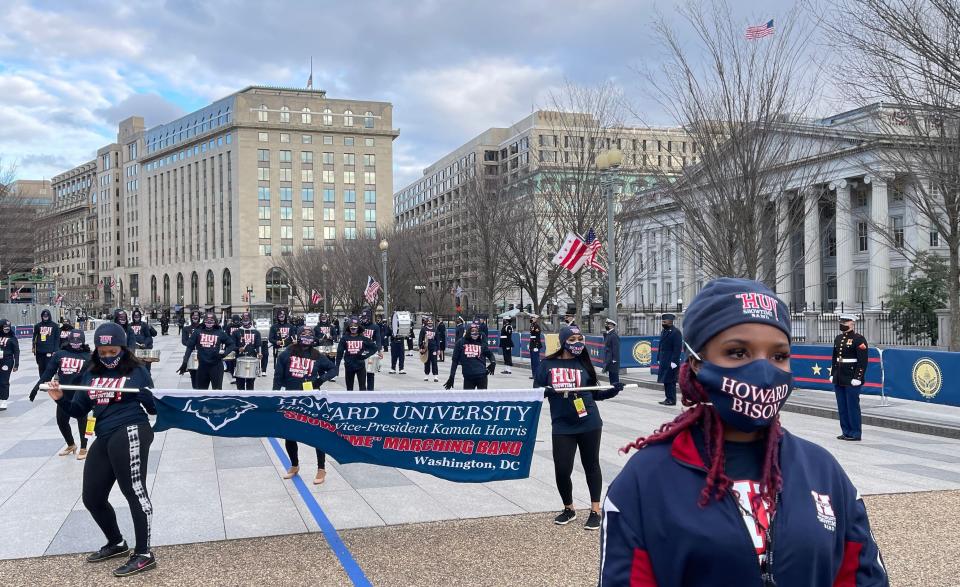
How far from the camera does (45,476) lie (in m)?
9.87

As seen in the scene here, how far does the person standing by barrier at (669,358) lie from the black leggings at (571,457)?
34.8 feet

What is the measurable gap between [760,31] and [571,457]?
51.1ft

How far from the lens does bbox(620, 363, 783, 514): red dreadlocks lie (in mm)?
2010

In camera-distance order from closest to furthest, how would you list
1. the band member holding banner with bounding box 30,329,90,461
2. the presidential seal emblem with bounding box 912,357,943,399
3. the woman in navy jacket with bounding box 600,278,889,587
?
the woman in navy jacket with bounding box 600,278,889,587 → the band member holding banner with bounding box 30,329,90,461 → the presidential seal emblem with bounding box 912,357,943,399

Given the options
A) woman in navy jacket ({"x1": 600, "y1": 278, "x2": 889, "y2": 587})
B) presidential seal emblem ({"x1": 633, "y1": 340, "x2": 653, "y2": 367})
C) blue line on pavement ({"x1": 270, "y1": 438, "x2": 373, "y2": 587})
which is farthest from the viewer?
presidential seal emblem ({"x1": 633, "y1": 340, "x2": 653, "y2": 367})

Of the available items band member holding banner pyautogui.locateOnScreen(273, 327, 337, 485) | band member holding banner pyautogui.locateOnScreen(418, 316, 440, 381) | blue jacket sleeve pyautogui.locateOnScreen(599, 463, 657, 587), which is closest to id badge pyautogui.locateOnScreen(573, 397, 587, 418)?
band member holding banner pyautogui.locateOnScreen(273, 327, 337, 485)

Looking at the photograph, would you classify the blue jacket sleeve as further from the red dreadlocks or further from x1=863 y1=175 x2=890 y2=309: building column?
x1=863 y1=175 x2=890 y2=309: building column

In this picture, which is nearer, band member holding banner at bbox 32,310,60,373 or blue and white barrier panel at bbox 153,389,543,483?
blue and white barrier panel at bbox 153,389,543,483

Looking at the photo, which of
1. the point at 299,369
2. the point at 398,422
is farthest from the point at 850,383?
the point at 299,369

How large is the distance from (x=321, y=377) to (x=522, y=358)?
76.7 ft

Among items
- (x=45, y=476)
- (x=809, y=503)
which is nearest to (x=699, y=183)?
(x=45, y=476)

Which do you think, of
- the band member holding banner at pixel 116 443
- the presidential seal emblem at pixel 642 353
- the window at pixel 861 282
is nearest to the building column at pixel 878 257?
the window at pixel 861 282

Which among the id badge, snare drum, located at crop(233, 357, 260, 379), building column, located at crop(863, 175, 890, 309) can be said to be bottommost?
snare drum, located at crop(233, 357, 260, 379)

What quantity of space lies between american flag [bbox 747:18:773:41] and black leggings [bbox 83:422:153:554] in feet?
58.8
